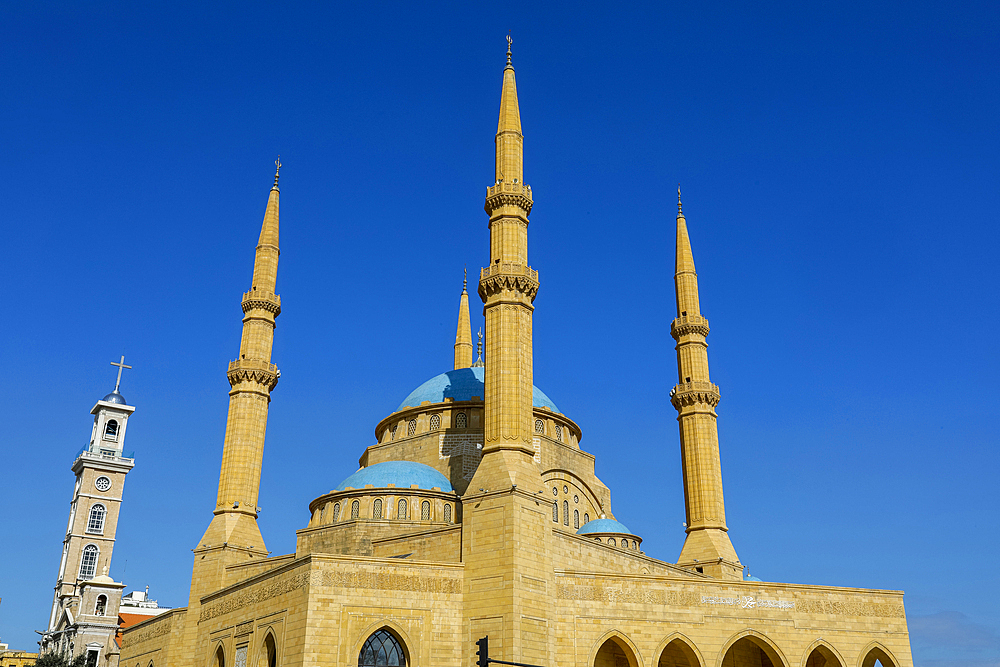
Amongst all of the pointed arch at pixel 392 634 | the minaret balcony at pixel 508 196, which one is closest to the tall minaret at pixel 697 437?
the minaret balcony at pixel 508 196

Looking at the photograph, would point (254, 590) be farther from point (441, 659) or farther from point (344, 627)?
point (441, 659)

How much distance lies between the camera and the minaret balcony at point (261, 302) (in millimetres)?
34500

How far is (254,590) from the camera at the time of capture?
82.9 ft

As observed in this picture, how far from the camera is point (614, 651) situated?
2638 cm

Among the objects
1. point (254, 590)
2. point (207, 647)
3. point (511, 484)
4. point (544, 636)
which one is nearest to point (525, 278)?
point (511, 484)

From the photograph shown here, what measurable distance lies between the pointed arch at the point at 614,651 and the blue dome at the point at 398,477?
7.78 metres

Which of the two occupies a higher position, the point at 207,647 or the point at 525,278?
the point at 525,278

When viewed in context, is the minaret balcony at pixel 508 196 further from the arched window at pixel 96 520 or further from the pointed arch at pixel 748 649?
the arched window at pixel 96 520

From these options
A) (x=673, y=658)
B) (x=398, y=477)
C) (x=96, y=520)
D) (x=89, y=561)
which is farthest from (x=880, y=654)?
(x=96, y=520)

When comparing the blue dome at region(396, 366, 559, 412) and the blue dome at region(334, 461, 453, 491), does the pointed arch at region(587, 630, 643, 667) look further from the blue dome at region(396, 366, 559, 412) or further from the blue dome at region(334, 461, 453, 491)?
the blue dome at region(396, 366, 559, 412)

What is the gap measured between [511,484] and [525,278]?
21.3 feet

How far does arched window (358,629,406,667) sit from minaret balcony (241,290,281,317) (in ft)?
52.3

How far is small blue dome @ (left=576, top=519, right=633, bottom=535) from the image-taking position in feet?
112

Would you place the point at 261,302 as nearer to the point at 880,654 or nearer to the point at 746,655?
the point at 746,655
